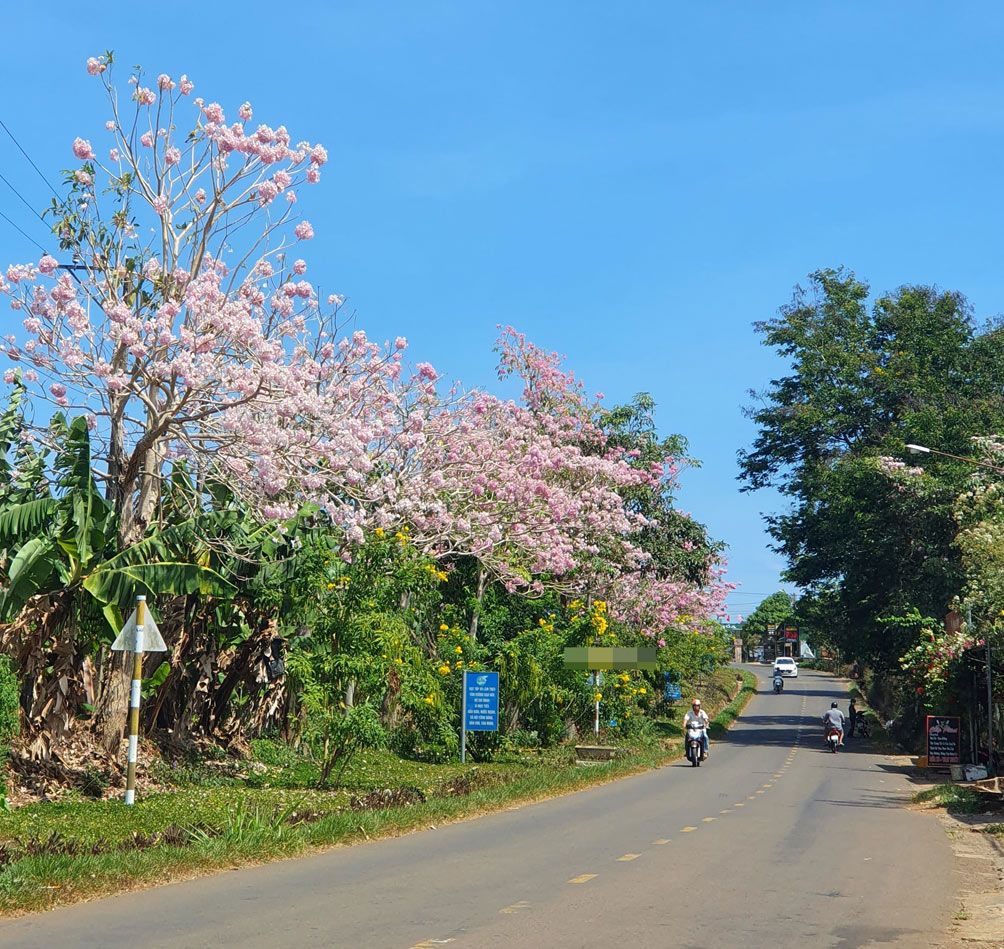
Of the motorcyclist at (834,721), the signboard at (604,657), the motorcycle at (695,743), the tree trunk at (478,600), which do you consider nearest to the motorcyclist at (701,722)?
the motorcycle at (695,743)

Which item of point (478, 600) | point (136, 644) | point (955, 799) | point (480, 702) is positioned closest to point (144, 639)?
point (136, 644)

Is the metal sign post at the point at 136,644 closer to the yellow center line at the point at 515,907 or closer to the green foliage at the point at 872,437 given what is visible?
the yellow center line at the point at 515,907

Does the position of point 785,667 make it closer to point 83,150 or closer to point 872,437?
point 872,437

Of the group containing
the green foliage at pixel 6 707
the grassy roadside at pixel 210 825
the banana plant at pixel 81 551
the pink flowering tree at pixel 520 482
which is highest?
the pink flowering tree at pixel 520 482

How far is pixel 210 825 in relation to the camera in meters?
14.4

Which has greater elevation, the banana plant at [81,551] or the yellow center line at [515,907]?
the banana plant at [81,551]

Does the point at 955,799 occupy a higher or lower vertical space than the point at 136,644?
lower

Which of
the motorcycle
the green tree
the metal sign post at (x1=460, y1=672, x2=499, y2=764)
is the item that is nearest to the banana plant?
the metal sign post at (x1=460, y1=672, x2=499, y2=764)

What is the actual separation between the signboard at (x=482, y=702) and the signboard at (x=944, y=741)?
1325cm

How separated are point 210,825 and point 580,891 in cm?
488

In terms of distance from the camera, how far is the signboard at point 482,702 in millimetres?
27984

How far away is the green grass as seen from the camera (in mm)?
23578

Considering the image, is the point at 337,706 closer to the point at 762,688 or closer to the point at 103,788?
the point at 103,788

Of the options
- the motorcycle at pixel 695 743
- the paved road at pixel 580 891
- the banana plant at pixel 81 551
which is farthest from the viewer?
the motorcycle at pixel 695 743
